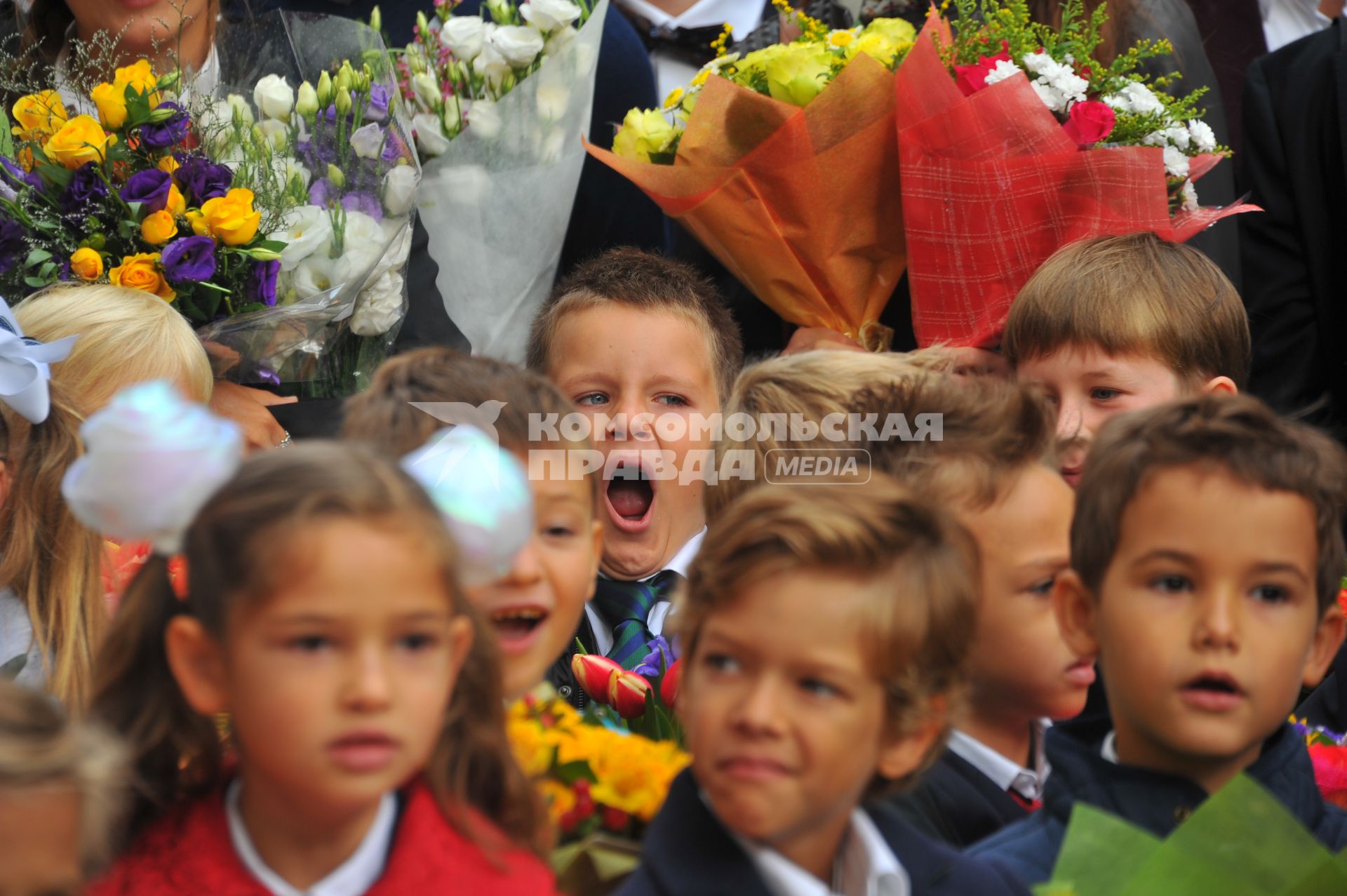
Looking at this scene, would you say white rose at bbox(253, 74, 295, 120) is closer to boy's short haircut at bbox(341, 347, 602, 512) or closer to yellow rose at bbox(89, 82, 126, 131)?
yellow rose at bbox(89, 82, 126, 131)

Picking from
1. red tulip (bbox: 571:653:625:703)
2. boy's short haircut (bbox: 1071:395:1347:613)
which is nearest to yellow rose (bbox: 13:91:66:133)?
red tulip (bbox: 571:653:625:703)

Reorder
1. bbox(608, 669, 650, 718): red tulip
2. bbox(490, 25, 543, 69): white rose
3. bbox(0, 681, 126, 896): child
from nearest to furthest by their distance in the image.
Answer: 1. bbox(0, 681, 126, 896): child
2. bbox(608, 669, 650, 718): red tulip
3. bbox(490, 25, 543, 69): white rose

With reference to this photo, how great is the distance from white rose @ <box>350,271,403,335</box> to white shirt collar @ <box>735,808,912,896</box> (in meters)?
2.06

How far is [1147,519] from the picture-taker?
1.97 meters

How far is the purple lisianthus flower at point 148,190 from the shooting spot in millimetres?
3146

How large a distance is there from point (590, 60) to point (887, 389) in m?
1.65

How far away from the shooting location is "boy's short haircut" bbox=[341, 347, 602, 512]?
6.82 feet

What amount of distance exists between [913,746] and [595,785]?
40 centimetres

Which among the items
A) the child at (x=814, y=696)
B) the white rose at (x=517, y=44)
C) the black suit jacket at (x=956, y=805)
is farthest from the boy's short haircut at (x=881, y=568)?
the white rose at (x=517, y=44)

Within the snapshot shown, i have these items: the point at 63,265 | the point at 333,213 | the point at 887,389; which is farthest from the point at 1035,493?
the point at 63,265

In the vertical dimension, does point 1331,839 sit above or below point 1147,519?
below

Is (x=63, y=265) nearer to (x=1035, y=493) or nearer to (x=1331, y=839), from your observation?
(x=1035, y=493)

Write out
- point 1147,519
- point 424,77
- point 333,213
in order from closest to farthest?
point 1147,519
point 333,213
point 424,77

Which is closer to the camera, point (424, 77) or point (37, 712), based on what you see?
point (37, 712)
